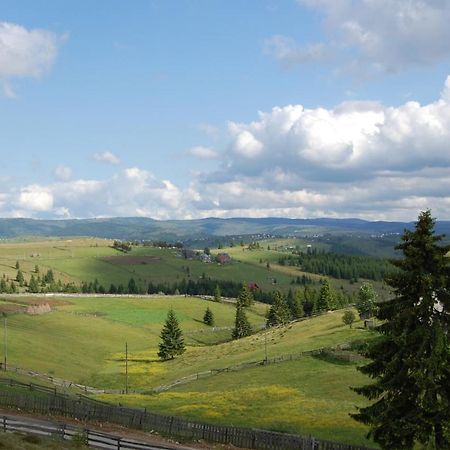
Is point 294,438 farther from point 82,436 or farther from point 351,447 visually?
point 82,436

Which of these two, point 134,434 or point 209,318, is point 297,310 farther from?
point 134,434

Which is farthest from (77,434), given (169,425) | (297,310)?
(297,310)

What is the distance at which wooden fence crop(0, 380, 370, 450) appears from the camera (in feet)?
116

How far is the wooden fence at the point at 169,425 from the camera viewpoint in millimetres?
35438

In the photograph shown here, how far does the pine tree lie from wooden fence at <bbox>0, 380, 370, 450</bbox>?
5.00m

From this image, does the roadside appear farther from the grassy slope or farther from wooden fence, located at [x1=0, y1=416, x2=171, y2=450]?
the grassy slope

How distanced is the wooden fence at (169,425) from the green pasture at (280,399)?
6.71 metres

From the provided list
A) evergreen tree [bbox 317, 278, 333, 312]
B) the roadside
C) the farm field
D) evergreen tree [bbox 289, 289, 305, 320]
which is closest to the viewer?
the roadside

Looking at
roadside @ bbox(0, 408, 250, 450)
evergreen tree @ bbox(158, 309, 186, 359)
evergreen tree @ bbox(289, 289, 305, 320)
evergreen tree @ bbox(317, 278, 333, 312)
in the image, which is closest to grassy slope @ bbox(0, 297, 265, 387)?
evergreen tree @ bbox(158, 309, 186, 359)

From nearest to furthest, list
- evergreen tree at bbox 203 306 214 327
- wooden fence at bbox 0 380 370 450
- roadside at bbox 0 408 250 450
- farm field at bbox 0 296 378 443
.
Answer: wooden fence at bbox 0 380 370 450 < roadside at bbox 0 408 250 450 < farm field at bbox 0 296 378 443 < evergreen tree at bbox 203 306 214 327

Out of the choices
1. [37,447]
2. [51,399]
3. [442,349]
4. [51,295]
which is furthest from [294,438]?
[51,295]

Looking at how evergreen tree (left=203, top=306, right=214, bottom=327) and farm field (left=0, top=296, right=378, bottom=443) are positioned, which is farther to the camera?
evergreen tree (left=203, top=306, right=214, bottom=327)

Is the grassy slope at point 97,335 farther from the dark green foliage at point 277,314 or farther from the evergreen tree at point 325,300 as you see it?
the evergreen tree at point 325,300

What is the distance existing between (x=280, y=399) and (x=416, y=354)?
34.1m
